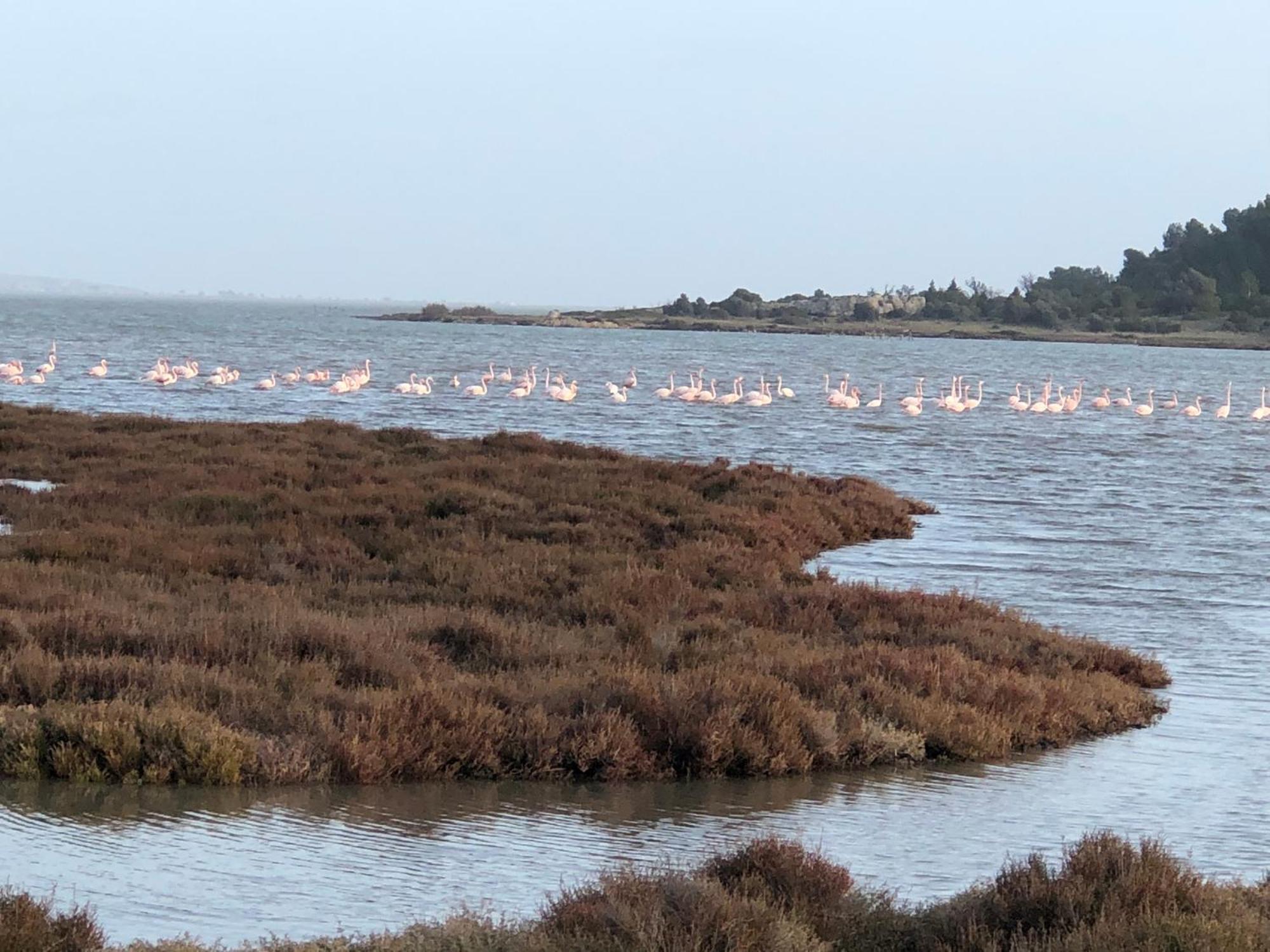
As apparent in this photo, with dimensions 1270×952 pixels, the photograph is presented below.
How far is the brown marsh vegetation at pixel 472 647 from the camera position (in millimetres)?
9594

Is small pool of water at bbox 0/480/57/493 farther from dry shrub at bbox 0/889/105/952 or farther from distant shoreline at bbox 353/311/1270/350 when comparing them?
distant shoreline at bbox 353/311/1270/350

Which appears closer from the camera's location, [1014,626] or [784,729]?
[784,729]

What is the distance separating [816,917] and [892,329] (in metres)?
163

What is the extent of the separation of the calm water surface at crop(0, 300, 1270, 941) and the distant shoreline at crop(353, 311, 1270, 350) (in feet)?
332

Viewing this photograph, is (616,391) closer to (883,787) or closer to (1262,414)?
(1262,414)

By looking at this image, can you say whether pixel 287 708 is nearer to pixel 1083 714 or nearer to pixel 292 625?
pixel 292 625

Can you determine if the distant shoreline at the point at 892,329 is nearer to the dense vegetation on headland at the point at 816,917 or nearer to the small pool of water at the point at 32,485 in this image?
the small pool of water at the point at 32,485

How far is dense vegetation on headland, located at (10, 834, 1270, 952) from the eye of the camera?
577 cm

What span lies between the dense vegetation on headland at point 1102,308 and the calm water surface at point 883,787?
108m

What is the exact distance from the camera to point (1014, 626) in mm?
14430

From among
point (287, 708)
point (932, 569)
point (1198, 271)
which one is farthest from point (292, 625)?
point (1198, 271)

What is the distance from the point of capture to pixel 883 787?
1010 cm

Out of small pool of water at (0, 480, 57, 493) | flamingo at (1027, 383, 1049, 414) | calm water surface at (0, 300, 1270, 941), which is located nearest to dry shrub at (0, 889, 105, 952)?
calm water surface at (0, 300, 1270, 941)

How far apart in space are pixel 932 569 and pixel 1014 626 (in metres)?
5.31
